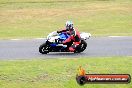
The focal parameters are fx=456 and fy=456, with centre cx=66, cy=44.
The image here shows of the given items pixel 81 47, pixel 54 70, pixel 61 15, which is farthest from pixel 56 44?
pixel 61 15

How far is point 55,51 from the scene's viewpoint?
1886 centimetres

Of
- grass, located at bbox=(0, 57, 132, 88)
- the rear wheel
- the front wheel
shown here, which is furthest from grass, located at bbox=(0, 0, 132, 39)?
grass, located at bbox=(0, 57, 132, 88)

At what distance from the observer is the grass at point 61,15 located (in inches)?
1209

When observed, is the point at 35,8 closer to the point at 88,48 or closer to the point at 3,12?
the point at 3,12

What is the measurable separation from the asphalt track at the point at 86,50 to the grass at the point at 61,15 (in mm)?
6051

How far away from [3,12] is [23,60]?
19.9 metres

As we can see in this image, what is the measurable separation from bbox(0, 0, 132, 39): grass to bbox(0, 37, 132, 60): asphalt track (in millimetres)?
6051

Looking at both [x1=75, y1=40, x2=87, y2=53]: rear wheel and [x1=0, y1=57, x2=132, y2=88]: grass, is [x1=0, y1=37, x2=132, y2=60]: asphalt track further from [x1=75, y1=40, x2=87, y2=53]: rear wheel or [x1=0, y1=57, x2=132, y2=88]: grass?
[x1=0, y1=57, x2=132, y2=88]: grass

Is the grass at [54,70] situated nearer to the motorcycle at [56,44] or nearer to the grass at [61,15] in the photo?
the motorcycle at [56,44]

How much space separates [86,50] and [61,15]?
16.4 meters

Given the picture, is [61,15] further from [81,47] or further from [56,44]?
[56,44]

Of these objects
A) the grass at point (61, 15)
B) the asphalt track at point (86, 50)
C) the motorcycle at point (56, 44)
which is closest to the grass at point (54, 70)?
the asphalt track at point (86, 50)

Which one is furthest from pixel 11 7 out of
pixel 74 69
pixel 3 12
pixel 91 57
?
pixel 74 69

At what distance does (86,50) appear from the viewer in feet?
64.4
